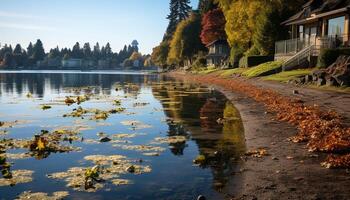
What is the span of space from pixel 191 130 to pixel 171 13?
422 ft

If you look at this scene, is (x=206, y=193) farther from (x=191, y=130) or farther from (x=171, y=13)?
(x=171, y=13)

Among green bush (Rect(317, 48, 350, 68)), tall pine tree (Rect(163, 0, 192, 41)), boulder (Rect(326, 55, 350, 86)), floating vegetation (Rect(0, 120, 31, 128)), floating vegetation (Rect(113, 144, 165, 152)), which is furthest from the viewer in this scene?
tall pine tree (Rect(163, 0, 192, 41))

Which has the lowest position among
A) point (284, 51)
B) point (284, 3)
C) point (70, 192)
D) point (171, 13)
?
point (70, 192)

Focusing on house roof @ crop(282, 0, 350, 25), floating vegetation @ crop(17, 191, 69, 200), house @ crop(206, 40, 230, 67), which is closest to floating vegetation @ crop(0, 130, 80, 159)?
floating vegetation @ crop(17, 191, 69, 200)

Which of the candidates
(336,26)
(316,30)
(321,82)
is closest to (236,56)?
(316,30)

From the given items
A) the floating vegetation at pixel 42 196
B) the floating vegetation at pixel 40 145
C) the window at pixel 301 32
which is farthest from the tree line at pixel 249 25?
the floating vegetation at pixel 42 196

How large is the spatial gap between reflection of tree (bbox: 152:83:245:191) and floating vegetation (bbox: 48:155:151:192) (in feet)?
6.92

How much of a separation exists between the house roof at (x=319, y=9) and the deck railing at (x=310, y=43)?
2.75m

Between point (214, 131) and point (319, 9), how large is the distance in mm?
33060

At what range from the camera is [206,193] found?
8.91 meters

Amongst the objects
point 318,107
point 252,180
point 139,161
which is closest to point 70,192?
point 139,161

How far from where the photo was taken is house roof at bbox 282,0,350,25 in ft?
132

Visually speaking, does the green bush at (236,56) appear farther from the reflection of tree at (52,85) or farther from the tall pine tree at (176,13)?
the tall pine tree at (176,13)

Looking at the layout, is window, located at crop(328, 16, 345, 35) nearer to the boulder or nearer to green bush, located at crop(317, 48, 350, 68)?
green bush, located at crop(317, 48, 350, 68)
